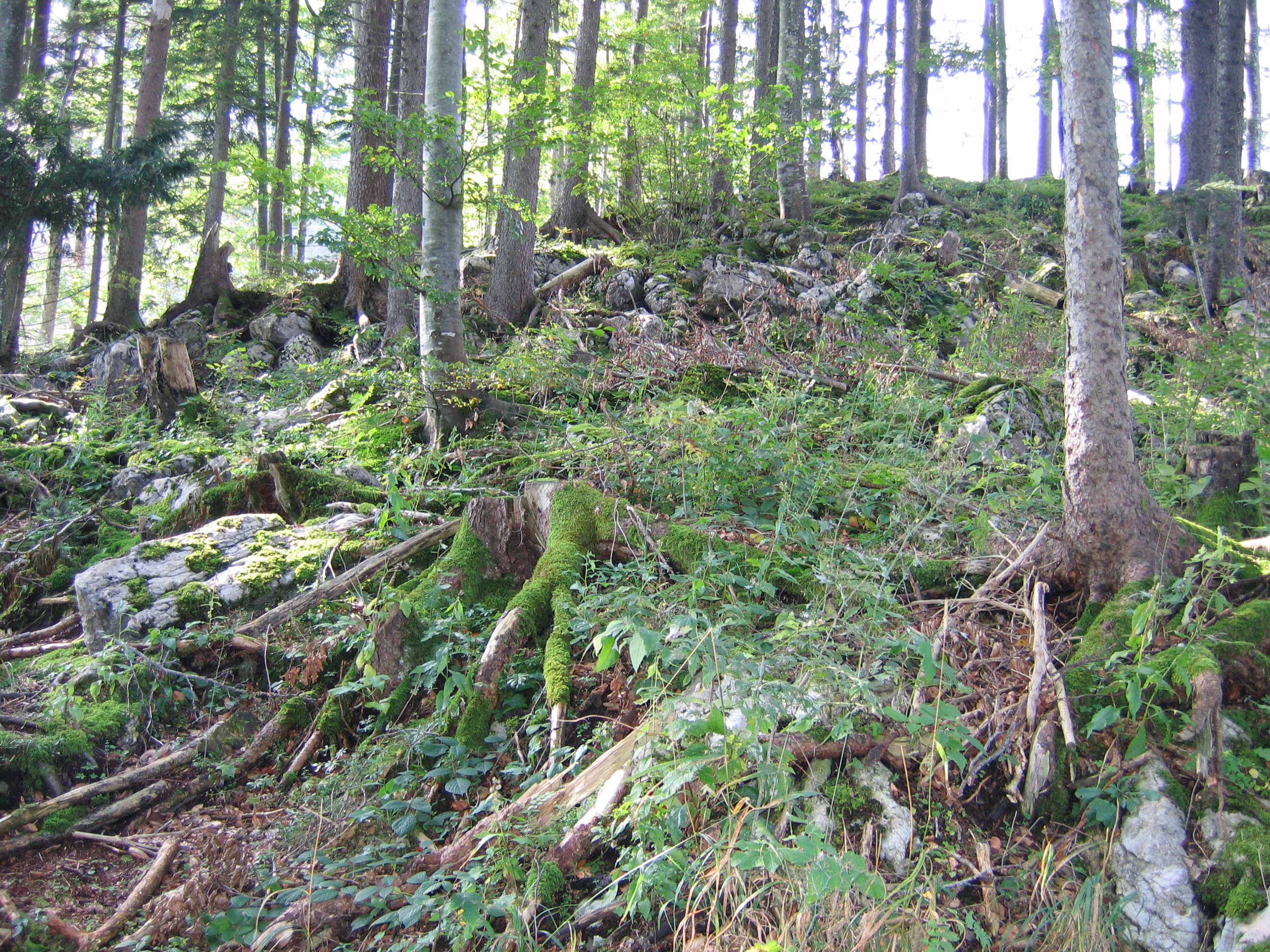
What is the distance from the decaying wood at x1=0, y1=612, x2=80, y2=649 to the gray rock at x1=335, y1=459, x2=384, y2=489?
1.99m

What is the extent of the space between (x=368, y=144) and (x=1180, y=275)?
12725 mm

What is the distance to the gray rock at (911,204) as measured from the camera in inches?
561

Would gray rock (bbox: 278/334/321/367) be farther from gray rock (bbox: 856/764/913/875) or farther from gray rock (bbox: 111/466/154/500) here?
gray rock (bbox: 856/764/913/875)

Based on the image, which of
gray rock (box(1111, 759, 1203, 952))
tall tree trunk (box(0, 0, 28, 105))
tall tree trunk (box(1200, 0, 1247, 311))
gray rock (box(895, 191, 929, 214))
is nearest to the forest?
gray rock (box(1111, 759, 1203, 952))

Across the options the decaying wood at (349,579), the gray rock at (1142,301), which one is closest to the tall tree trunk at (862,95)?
the gray rock at (1142,301)

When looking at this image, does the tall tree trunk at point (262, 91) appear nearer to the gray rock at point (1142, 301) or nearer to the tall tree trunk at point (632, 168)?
the tall tree trunk at point (632, 168)

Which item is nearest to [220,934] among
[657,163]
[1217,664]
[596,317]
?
[1217,664]

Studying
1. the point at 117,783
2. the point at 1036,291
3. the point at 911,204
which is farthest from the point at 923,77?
the point at 117,783

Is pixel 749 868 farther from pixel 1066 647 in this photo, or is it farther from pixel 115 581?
pixel 115 581

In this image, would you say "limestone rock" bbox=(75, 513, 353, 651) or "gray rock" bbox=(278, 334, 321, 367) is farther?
"gray rock" bbox=(278, 334, 321, 367)

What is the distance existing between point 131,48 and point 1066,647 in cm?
2373

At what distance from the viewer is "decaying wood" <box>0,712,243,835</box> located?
3422mm

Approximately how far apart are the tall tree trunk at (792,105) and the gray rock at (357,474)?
857 centimetres

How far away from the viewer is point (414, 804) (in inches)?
127
